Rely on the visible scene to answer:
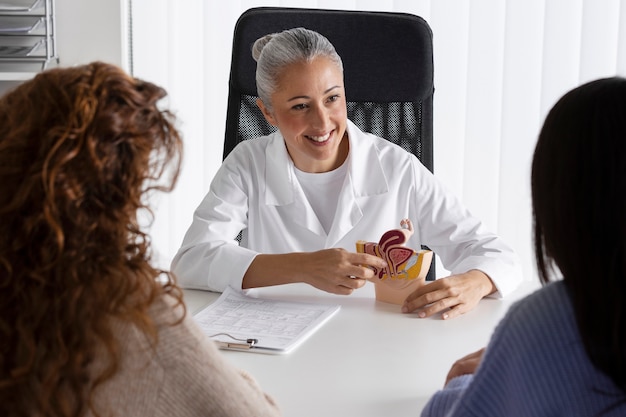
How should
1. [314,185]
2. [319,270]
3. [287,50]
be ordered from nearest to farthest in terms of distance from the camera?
[319,270], [287,50], [314,185]

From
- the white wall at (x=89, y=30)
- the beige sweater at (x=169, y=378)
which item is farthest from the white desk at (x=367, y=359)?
the white wall at (x=89, y=30)

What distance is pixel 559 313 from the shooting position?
0.80 meters

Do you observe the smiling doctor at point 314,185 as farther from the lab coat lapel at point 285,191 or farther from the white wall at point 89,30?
the white wall at point 89,30

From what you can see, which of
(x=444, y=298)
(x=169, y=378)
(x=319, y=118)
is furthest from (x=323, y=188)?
(x=169, y=378)

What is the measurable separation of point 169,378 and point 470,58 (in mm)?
2295

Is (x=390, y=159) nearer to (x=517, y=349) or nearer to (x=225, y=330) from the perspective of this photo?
(x=225, y=330)

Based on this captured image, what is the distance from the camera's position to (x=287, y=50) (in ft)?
6.56

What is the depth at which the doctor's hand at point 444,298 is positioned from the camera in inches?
60.1

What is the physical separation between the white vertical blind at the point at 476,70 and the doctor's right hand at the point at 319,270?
4.58ft

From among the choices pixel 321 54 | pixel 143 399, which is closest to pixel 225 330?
pixel 143 399

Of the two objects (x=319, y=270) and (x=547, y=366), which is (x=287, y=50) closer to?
(x=319, y=270)

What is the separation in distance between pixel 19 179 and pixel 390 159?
145 cm

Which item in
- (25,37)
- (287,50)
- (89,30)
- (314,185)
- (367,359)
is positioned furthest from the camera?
(89,30)

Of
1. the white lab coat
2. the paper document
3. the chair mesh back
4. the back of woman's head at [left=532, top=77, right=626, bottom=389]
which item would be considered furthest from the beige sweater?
the chair mesh back
